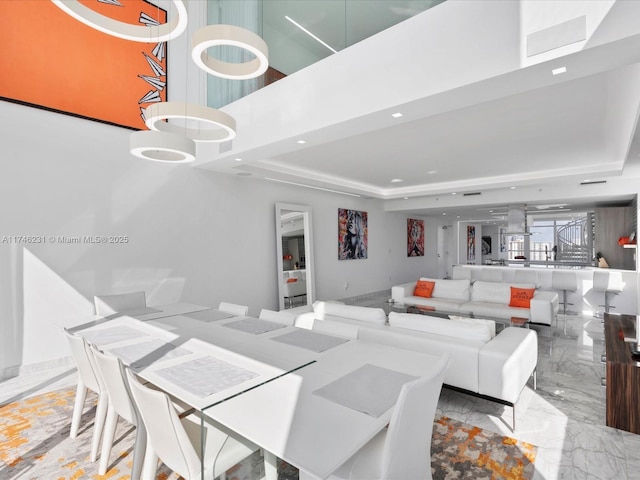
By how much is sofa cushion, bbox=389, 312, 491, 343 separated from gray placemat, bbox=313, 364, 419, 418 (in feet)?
4.33

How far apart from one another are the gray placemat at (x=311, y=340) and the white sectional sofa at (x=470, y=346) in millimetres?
234

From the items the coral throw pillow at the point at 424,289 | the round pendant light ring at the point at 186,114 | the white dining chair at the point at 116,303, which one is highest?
the round pendant light ring at the point at 186,114

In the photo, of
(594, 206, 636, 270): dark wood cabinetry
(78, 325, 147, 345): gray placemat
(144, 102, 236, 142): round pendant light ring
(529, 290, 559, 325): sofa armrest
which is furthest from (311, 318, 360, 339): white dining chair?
(594, 206, 636, 270): dark wood cabinetry

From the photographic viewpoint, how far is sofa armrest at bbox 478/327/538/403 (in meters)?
2.54

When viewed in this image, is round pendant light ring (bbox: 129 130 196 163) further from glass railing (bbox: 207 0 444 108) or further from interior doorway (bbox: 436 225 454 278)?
interior doorway (bbox: 436 225 454 278)

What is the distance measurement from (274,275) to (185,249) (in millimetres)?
1897

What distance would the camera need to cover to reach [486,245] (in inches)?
686

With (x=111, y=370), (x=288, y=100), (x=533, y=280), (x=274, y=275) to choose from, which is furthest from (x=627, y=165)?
(x=111, y=370)

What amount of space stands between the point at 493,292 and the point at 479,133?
3039 mm

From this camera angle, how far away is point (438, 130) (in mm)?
4020

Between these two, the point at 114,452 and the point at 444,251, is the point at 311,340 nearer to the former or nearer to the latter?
the point at 114,452

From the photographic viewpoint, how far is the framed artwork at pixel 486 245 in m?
17.2

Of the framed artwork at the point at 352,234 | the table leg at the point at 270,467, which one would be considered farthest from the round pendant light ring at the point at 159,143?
the framed artwork at the point at 352,234

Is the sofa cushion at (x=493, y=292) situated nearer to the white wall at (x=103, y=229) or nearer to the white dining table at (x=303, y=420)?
the white wall at (x=103, y=229)
